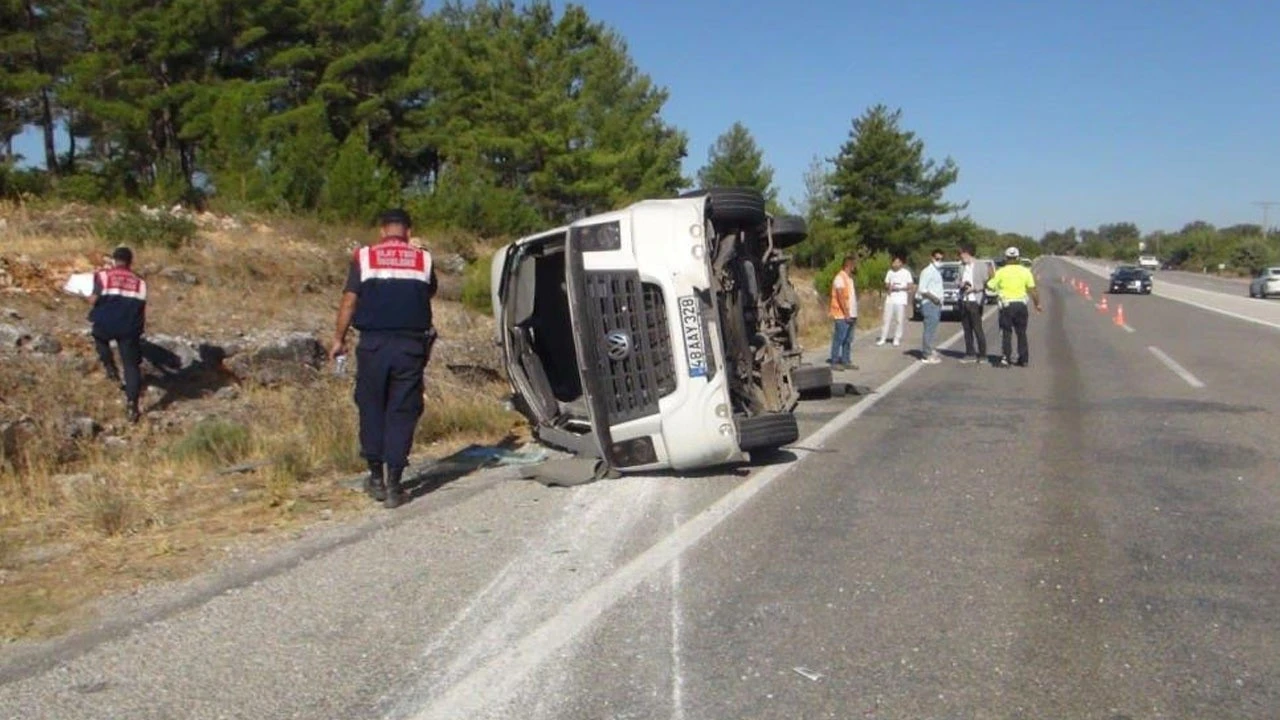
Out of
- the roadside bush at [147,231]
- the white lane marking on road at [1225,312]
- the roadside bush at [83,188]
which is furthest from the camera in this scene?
the roadside bush at [83,188]

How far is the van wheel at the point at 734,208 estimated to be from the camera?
8.84 meters

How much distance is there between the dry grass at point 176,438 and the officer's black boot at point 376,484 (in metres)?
0.08

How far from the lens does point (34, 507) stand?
7215mm

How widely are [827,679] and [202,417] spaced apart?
10.1 metres

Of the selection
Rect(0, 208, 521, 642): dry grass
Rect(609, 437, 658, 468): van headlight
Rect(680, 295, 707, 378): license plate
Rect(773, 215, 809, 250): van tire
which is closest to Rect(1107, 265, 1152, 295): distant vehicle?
Rect(0, 208, 521, 642): dry grass

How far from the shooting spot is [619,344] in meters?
7.39

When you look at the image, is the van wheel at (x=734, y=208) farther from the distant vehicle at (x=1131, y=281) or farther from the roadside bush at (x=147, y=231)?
the distant vehicle at (x=1131, y=281)

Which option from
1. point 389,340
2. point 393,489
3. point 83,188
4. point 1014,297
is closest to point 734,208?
point 389,340

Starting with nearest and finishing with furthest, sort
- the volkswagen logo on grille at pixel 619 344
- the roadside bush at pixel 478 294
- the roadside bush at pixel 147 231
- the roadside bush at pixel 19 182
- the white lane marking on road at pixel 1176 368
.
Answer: the volkswagen logo on grille at pixel 619 344, the white lane marking on road at pixel 1176 368, the roadside bush at pixel 147 231, the roadside bush at pixel 478 294, the roadside bush at pixel 19 182

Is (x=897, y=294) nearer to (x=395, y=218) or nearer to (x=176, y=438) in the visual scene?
(x=176, y=438)

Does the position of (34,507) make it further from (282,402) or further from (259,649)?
(282,402)

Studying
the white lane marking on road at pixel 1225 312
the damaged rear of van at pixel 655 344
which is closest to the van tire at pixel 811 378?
the damaged rear of van at pixel 655 344

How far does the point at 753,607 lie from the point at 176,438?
25.5 feet

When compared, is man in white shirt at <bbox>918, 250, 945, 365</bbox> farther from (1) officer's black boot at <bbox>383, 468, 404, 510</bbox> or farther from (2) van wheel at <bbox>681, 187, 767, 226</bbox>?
(1) officer's black boot at <bbox>383, 468, 404, 510</bbox>
